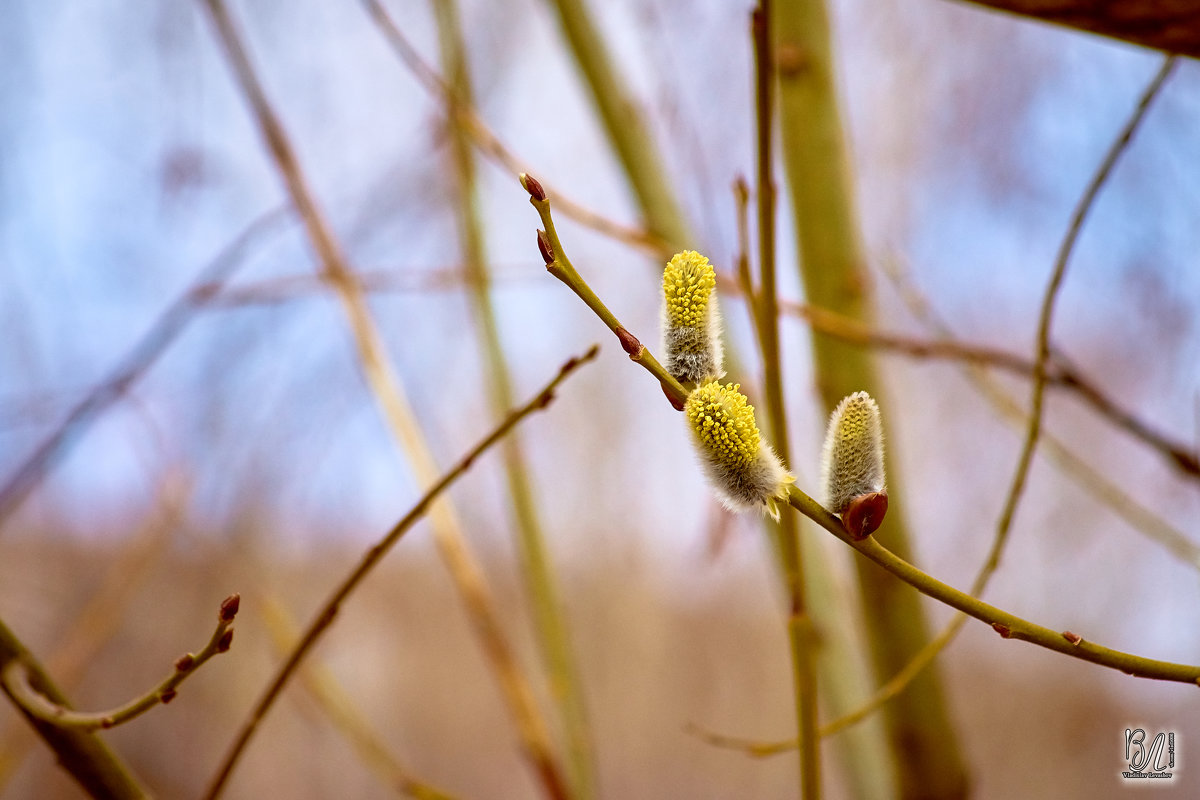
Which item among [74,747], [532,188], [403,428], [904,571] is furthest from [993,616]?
[403,428]

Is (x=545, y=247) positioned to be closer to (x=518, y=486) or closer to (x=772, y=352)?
(x=772, y=352)

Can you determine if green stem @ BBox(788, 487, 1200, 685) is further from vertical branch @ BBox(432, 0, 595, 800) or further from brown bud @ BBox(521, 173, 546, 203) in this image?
vertical branch @ BBox(432, 0, 595, 800)

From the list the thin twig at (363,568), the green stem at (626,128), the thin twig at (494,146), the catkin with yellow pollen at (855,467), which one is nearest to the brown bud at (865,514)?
the catkin with yellow pollen at (855,467)

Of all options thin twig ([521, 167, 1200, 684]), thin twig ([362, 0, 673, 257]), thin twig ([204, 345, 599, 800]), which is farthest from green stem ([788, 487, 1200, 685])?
thin twig ([362, 0, 673, 257])

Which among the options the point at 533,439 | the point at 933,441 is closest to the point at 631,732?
the point at 533,439

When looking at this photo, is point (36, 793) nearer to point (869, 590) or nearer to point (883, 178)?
point (869, 590)

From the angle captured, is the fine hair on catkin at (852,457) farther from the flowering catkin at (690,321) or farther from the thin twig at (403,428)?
the thin twig at (403,428)
